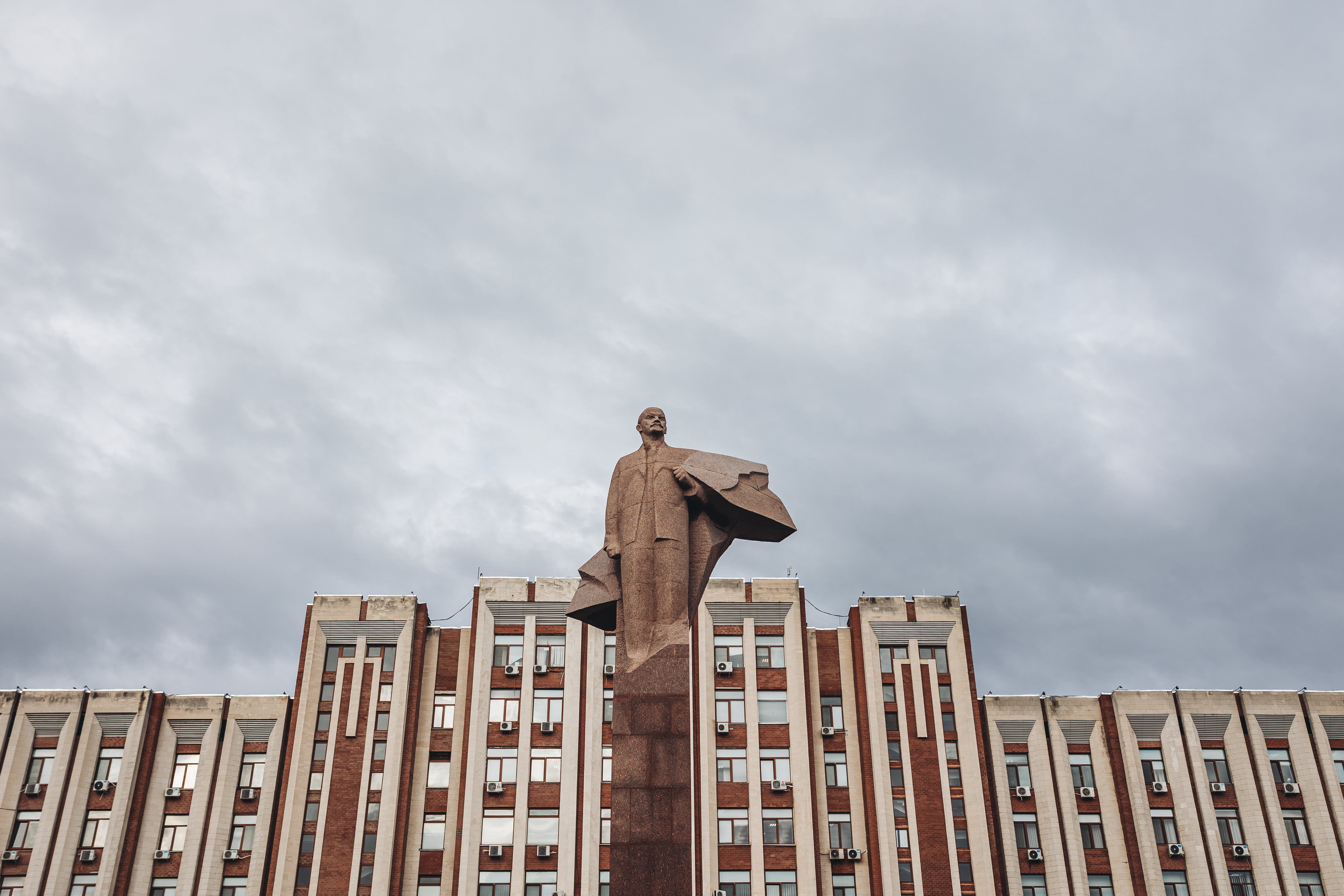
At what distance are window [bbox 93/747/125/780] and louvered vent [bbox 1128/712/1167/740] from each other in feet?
Result: 113

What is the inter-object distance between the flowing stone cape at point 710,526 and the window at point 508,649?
77.6 ft

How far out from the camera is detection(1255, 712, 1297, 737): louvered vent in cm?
3922

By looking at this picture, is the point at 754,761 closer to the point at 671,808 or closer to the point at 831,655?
the point at 831,655

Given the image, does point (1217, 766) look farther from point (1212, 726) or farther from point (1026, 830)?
point (1026, 830)

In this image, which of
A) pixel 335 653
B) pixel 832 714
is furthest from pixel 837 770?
pixel 335 653

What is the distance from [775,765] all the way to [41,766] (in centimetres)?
→ 2486

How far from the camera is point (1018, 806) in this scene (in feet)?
126

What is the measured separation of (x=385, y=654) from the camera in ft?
130

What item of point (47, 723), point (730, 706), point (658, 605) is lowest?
point (658, 605)


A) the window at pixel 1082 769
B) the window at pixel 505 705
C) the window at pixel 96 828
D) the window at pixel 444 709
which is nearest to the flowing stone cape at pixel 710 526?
the window at pixel 505 705

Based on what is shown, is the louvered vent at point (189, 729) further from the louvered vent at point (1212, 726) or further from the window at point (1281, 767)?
the window at point (1281, 767)

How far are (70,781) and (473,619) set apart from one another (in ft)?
46.7

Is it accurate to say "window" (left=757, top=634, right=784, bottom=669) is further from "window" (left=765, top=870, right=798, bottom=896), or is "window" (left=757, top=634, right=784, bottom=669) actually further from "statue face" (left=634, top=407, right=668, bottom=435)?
"statue face" (left=634, top=407, right=668, bottom=435)

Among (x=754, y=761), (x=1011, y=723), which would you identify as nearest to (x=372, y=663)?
(x=754, y=761)
